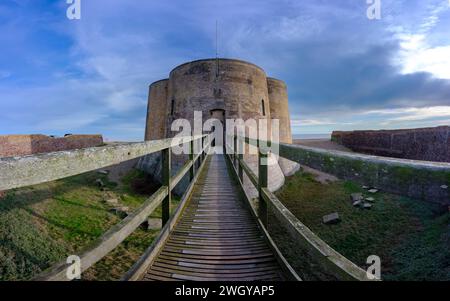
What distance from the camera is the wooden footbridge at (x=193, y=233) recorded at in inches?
42.2

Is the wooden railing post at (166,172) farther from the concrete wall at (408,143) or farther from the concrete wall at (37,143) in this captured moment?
the concrete wall at (408,143)

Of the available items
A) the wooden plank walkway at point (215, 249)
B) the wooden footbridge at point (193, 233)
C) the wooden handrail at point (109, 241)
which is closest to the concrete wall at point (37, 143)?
the wooden plank walkway at point (215, 249)

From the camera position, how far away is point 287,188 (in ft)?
45.0

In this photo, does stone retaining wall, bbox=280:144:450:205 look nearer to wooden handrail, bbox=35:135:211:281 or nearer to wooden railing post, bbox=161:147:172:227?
wooden handrail, bbox=35:135:211:281

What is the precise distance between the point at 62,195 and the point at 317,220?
969cm

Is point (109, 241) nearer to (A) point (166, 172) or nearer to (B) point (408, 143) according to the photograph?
(A) point (166, 172)

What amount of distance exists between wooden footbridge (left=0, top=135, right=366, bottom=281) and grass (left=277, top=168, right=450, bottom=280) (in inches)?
185

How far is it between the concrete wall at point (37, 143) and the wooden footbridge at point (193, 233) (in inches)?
561

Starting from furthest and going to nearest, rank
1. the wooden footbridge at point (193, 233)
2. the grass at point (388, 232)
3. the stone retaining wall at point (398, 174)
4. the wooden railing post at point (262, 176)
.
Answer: the grass at point (388, 232)
the wooden railing post at point (262, 176)
the wooden footbridge at point (193, 233)
the stone retaining wall at point (398, 174)

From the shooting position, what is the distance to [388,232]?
7.66 metres

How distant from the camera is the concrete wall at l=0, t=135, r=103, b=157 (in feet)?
48.0

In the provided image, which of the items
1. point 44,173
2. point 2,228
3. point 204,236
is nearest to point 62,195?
point 2,228

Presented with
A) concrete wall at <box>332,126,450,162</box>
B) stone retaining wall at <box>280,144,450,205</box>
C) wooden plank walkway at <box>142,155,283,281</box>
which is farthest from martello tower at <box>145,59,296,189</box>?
stone retaining wall at <box>280,144,450,205</box>
